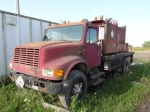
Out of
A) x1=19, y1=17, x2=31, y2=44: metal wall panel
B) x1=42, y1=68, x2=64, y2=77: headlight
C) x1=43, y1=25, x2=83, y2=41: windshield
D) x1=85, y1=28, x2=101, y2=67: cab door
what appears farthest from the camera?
x1=19, y1=17, x2=31, y2=44: metal wall panel

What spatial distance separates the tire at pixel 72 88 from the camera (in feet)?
10.7

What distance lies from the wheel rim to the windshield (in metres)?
1.29

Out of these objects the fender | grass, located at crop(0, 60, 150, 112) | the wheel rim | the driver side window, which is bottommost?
grass, located at crop(0, 60, 150, 112)

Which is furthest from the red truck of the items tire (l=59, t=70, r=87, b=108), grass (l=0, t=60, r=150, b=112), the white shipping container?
the white shipping container

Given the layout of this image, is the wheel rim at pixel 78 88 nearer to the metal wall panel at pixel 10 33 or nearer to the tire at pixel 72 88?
the tire at pixel 72 88

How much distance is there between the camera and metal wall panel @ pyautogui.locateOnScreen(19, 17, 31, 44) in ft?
20.5

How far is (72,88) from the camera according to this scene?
11.2 ft

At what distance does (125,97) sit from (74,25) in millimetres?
2666

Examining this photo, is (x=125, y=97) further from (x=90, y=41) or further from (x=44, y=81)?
(x=44, y=81)

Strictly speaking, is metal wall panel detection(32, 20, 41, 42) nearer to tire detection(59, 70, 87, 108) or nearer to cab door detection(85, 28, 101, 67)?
cab door detection(85, 28, 101, 67)

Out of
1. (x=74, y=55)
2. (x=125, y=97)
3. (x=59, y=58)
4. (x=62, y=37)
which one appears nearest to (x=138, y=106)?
(x=125, y=97)

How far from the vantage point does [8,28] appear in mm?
5766

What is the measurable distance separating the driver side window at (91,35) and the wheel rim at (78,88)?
4.41ft

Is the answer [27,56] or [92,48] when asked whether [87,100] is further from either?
[27,56]
